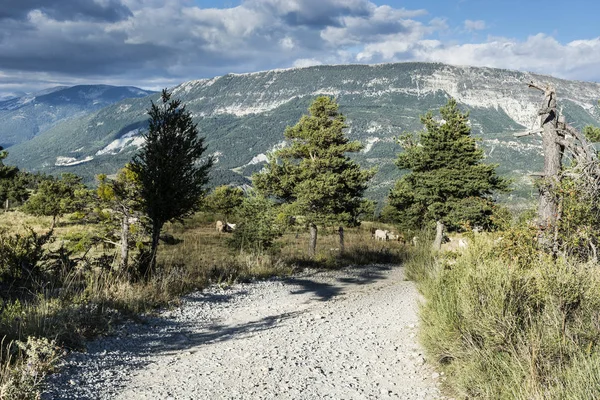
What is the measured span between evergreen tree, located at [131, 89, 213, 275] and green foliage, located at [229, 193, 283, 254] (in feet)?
24.9

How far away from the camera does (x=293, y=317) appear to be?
8703mm

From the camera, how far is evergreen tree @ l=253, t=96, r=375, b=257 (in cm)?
2398

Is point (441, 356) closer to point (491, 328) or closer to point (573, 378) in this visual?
point (491, 328)

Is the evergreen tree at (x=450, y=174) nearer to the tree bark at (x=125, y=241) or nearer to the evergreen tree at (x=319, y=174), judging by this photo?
the evergreen tree at (x=319, y=174)

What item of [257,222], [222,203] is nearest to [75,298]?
[257,222]

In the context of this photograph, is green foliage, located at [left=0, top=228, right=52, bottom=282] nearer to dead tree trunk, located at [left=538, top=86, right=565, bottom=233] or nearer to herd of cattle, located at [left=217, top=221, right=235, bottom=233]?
dead tree trunk, located at [left=538, top=86, right=565, bottom=233]

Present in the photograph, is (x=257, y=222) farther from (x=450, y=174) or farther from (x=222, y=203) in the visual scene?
(x=222, y=203)

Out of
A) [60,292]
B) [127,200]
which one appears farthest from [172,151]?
[60,292]

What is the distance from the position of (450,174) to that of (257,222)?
480 inches

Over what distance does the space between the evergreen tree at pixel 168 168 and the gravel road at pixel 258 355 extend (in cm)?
420

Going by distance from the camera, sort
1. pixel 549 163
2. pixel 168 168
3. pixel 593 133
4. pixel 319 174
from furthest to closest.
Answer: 1. pixel 319 174
2. pixel 593 133
3. pixel 168 168
4. pixel 549 163

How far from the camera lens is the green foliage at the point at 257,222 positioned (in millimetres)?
21619

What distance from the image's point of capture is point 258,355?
638 centimetres

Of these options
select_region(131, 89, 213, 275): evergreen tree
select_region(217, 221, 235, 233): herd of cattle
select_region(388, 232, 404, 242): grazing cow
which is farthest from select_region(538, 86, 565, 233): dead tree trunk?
select_region(217, 221, 235, 233): herd of cattle
